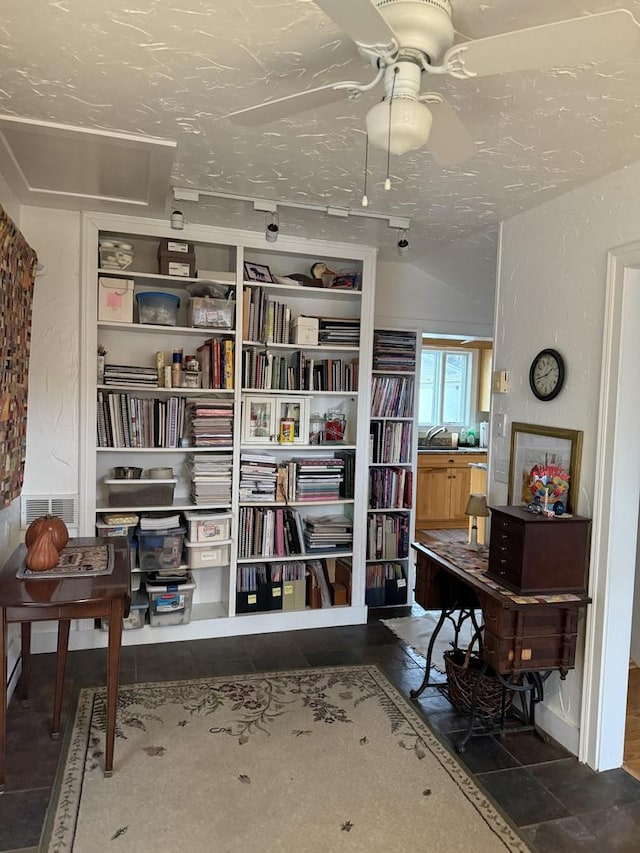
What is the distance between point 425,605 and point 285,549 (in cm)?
103

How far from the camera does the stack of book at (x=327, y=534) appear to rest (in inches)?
148

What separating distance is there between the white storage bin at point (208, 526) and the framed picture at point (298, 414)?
0.65 m

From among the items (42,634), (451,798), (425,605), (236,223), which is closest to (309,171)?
(236,223)

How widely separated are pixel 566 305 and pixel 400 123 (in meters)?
1.62

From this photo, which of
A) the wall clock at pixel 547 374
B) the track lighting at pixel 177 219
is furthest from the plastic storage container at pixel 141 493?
the wall clock at pixel 547 374

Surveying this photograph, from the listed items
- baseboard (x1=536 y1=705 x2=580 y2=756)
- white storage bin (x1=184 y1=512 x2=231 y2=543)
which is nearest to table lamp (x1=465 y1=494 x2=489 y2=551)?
baseboard (x1=536 y1=705 x2=580 y2=756)

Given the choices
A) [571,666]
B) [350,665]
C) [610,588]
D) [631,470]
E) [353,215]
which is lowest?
[350,665]

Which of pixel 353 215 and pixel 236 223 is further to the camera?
pixel 236 223

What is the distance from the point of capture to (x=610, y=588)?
7.89 feet

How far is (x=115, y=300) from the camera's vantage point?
3.27m

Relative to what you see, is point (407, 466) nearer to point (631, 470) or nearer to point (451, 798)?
point (631, 470)

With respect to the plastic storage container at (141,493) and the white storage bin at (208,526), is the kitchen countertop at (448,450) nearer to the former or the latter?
the white storage bin at (208,526)

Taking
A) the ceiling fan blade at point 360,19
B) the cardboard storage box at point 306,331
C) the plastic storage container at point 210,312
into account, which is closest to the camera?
the ceiling fan blade at point 360,19

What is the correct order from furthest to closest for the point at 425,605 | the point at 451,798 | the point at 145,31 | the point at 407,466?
1. the point at 407,466
2. the point at 425,605
3. the point at 451,798
4. the point at 145,31
